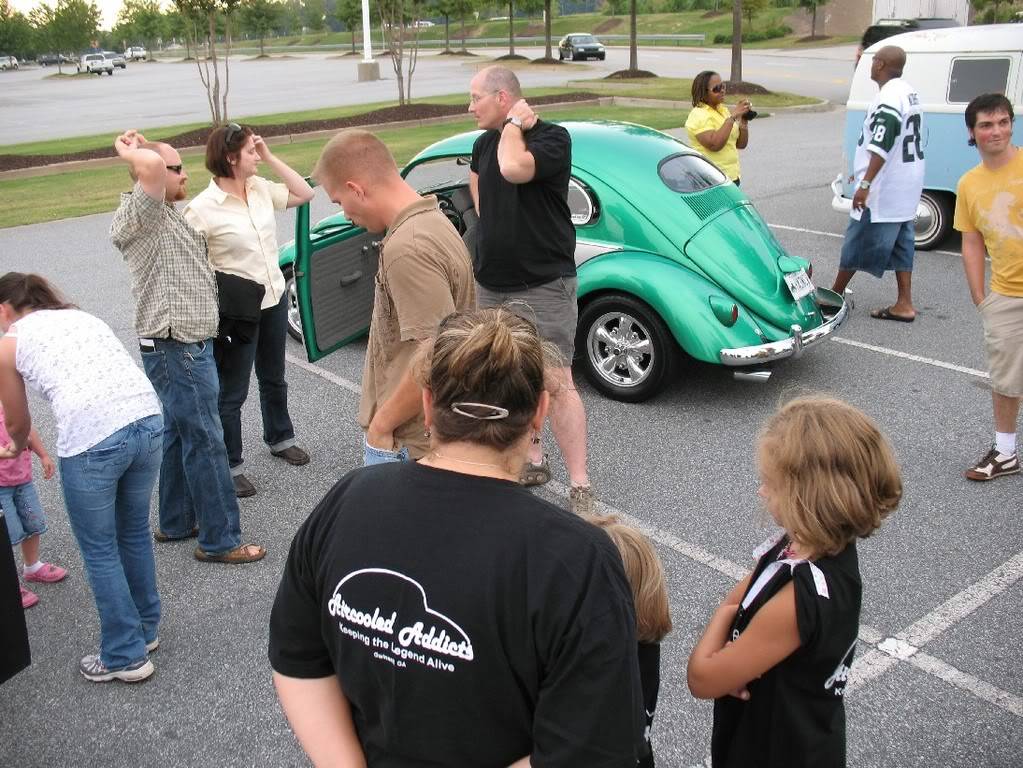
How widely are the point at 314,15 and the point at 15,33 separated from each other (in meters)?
33.4

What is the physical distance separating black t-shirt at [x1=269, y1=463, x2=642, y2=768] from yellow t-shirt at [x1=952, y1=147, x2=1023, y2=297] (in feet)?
12.8

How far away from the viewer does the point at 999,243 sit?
4.52m

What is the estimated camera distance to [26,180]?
643 inches

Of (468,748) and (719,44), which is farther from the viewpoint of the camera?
(719,44)

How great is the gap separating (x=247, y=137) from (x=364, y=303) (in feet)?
3.12

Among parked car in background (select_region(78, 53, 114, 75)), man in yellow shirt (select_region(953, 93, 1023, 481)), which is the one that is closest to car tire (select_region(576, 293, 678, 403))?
man in yellow shirt (select_region(953, 93, 1023, 481))

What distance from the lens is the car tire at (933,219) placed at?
30.6 feet

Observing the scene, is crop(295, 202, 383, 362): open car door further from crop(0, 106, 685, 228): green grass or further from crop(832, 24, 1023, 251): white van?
crop(0, 106, 685, 228): green grass

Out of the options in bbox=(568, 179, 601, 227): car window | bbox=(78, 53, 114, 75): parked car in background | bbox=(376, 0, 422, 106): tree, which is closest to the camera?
bbox=(568, 179, 601, 227): car window

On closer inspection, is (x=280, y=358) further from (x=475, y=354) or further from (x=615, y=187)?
(x=475, y=354)

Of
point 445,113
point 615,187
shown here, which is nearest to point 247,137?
point 615,187

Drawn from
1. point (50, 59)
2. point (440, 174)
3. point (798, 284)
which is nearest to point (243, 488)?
point (440, 174)

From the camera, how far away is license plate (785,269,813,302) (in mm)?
5809

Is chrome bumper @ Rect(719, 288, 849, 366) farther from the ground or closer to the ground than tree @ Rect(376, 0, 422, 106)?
closer to the ground
